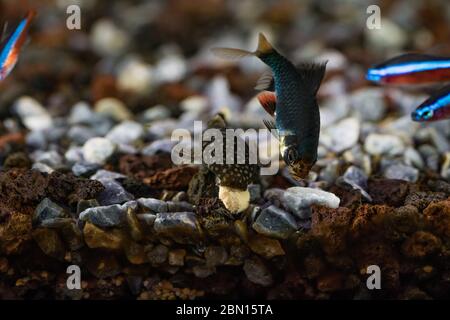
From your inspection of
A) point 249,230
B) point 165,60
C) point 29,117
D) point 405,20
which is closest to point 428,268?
point 249,230

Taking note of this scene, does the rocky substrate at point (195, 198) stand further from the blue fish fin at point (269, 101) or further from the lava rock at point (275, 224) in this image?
the blue fish fin at point (269, 101)

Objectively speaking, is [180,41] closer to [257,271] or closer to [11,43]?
[11,43]

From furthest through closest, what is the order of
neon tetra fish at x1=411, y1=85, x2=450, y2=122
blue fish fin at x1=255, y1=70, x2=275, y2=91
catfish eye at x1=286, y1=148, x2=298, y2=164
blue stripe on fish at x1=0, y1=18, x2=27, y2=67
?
blue stripe on fish at x1=0, y1=18, x2=27, y2=67 → neon tetra fish at x1=411, y1=85, x2=450, y2=122 → blue fish fin at x1=255, y1=70, x2=275, y2=91 → catfish eye at x1=286, y1=148, x2=298, y2=164

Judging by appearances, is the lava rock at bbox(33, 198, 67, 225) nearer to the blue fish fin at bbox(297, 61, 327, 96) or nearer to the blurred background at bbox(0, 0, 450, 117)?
the blue fish fin at bbox(297, 61, 327, 96)

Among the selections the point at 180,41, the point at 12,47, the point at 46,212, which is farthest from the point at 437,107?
the point at 180,41

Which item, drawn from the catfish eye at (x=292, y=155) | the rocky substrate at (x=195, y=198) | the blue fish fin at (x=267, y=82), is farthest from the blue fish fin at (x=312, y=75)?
the rocky substrate at (x=195, y=198)

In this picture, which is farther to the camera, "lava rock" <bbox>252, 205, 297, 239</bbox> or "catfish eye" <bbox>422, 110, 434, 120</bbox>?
"catfish eye" <bbox>422, 110, 434, 120</bbox>

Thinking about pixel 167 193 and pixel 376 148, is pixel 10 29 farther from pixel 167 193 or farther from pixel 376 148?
pixel 376 148

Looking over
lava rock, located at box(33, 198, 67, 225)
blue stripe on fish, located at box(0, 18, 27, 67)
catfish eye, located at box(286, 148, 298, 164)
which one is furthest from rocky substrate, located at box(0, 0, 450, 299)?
blue stripe on fish, located at box(0, 18, 27, 67)
